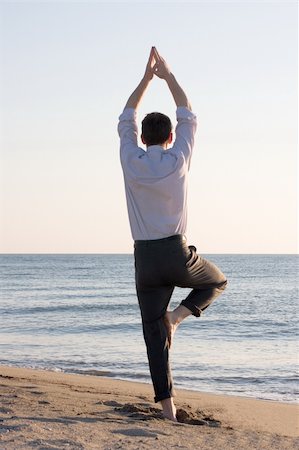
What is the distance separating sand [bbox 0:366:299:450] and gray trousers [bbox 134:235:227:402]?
0.45m

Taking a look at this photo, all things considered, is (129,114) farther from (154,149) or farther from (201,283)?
(201,283)

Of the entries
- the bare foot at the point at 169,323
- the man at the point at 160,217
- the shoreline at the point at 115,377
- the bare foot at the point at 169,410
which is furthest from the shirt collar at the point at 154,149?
the shoreline at the point at 115,377

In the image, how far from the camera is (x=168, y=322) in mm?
5758

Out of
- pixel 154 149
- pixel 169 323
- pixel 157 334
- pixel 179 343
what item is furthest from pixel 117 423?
pixel 179 343

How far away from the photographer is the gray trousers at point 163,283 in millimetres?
5500

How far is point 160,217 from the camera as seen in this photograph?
18.0ft

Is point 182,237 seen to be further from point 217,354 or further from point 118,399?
point 217,354

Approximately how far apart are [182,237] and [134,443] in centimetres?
143

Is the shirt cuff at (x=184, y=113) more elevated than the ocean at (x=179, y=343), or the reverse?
the shirt cuff at (x=184, y=113)

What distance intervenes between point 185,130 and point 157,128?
0.21 m

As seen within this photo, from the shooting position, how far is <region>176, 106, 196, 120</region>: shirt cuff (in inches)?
221

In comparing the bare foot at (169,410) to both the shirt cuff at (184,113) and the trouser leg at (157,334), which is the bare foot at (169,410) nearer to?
the trouser leg at (157,334)

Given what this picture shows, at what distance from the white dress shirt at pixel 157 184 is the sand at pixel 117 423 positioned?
1346mm

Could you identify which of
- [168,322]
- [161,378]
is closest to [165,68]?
[168,322]
